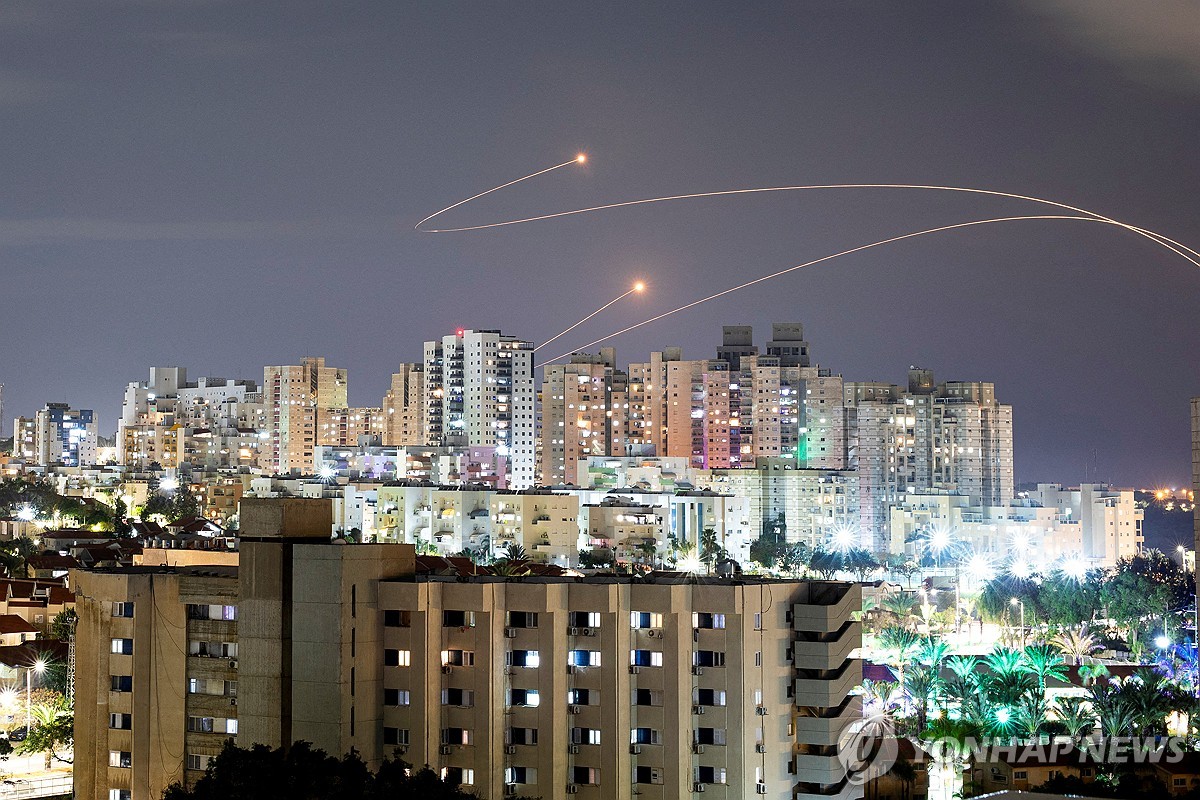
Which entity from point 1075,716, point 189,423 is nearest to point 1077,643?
point 1075,716

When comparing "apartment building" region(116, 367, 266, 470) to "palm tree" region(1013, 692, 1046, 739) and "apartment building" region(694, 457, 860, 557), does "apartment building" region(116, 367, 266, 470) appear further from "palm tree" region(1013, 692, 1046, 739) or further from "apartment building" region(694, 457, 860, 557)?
"palm tree" region(1013, 692, 1046, 739)

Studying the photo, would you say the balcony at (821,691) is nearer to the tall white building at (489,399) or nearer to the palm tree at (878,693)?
the palm tree at (878,693)

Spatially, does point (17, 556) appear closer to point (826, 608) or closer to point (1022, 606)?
point (1022, 606)

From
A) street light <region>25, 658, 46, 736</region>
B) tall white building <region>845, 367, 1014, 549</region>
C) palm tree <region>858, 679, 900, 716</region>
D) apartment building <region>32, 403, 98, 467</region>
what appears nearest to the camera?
street light <region>25, 658, 46, 736</region>

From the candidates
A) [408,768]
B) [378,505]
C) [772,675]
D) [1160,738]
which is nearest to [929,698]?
[1160,738]

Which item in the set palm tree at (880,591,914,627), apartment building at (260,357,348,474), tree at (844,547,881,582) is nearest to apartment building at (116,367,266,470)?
apartment building at (260,357,348,474)

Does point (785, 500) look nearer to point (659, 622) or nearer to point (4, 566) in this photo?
point (4, 566)
